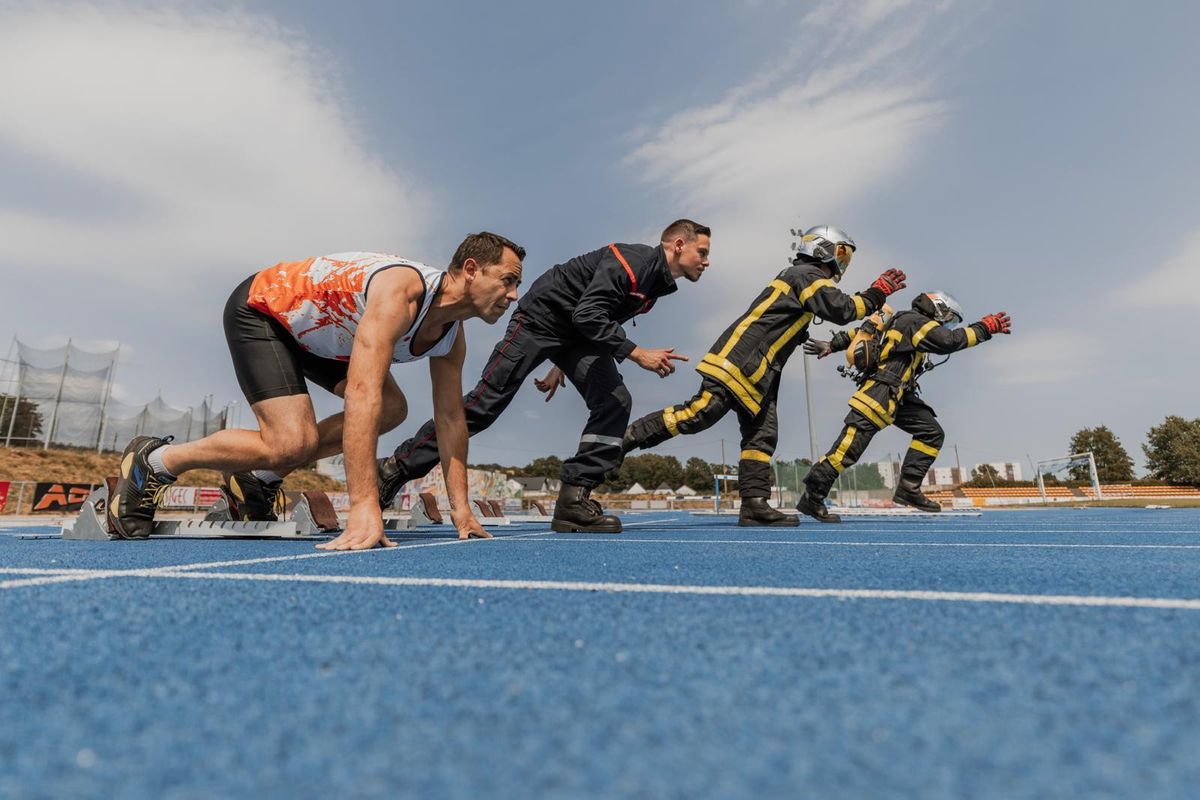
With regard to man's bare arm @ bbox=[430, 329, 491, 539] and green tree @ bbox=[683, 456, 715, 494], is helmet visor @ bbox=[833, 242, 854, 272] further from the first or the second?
green tree @ bbox=[683, 456, 715, 494]

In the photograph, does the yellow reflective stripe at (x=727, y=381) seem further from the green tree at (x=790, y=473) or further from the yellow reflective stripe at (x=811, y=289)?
the green tree at (x=790, y=473)

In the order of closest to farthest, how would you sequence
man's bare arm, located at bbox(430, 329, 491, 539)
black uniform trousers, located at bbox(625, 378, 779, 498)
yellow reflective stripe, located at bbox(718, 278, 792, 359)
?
man's bare arm, located at bbox(430, 329, 491, 539), black uniform trousers, located at bbox(625, 378, 779, 498), yellow reflective stripe, located at bbox(718, 278, 792, 359)

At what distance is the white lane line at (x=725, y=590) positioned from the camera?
3.70 ft

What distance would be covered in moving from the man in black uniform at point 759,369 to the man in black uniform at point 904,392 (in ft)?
3.63

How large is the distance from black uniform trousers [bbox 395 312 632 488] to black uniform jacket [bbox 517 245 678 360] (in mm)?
101

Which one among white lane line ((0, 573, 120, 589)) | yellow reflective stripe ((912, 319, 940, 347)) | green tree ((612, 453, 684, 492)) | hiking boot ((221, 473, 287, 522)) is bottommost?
white lane line ((0, 573, 120, 589))

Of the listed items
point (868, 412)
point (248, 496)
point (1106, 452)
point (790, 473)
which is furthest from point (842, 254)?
point (1106, 452)

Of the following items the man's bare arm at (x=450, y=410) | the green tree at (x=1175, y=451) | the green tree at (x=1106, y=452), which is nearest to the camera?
the man's bare arm at (x=450, y=410)

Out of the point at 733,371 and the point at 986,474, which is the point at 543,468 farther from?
the point at 733,371

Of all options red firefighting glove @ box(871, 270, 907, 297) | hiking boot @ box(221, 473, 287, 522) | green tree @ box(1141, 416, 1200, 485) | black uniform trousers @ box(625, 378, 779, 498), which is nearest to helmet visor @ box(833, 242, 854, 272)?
red firefighting glove @ box(871, 270, 907, 297)

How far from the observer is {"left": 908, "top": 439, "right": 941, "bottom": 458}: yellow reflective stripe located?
22.7 feet

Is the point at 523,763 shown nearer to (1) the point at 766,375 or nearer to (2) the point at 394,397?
(2) the point at 394,397

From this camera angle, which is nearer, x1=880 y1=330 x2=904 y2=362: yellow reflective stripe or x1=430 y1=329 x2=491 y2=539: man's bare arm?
x1=430 y1=329 x2=491 y2=539: man's bare arm

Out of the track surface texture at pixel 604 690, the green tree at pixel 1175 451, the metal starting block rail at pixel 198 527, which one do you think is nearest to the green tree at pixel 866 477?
the metal starting block rail at pixel 198 527
